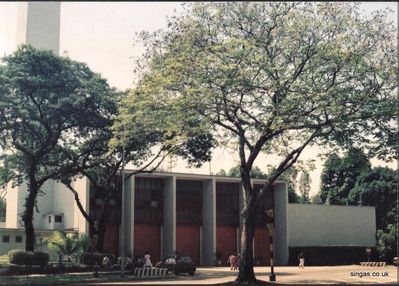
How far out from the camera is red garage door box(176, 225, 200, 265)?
56000 millimetres

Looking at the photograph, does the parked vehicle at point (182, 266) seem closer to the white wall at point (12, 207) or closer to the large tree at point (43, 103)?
the large tree at point (43, 103)

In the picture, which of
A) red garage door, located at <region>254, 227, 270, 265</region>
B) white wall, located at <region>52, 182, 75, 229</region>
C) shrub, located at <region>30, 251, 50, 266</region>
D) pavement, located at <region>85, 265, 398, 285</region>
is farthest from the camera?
red garage door, located at <region>254, 227, 270, 265</region>

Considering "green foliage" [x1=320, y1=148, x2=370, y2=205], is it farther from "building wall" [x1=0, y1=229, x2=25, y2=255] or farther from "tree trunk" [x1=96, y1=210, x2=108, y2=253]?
"tree trunk" [x1=96, y1=210, x2=108, y2=253]

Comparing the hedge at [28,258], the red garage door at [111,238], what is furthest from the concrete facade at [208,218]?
the hedge at [28,258]

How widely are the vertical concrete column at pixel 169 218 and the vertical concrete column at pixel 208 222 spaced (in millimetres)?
3971

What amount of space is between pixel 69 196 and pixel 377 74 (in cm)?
3755

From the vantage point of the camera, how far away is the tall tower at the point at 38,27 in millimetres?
61750

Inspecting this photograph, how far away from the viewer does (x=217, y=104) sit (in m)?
26.6

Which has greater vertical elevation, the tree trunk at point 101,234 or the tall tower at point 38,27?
the tall tower at point 38,27

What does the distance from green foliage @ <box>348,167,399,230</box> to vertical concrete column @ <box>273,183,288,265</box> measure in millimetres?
21747

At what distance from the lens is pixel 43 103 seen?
3566 cm

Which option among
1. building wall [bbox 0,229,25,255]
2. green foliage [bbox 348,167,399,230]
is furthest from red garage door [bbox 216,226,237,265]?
green foliage [bbox 348,167,399,230]

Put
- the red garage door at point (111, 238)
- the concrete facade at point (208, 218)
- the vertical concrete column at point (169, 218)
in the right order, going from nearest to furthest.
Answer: the concrete facade at point (208, 218)
the red garage door at point (111, 238)
the vertical concrete column at point (169, 218)

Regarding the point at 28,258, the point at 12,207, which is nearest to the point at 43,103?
the point at 28,258
